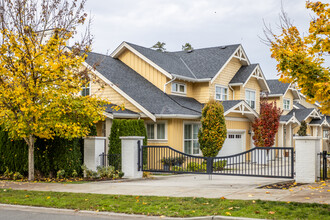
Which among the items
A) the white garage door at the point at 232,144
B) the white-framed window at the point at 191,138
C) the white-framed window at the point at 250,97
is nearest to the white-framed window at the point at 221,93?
the white-framed window at the point at 250,97

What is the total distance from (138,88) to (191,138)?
4.44 metres

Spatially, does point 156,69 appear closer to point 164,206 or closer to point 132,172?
point 132,172

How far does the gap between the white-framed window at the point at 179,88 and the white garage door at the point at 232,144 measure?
4.07 meters

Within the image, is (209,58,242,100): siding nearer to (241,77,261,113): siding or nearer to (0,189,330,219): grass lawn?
(241,77,261,113): siding

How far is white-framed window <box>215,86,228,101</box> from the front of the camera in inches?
1096

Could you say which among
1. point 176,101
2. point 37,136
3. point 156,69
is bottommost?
point 37,136

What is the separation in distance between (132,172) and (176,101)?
919 centimetres

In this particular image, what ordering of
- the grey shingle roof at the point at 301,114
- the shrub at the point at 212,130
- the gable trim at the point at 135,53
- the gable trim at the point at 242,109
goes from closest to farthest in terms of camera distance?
the shrub at the point at 212,130 < the gable trim at the point at 242,109 < the gable trim at the point at 135,53 < the grey shingle roof at the point at 301,114

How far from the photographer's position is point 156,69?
26.0 metres

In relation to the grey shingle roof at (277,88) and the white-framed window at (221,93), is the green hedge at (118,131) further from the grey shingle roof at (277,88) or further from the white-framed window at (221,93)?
the grey shingle roof at (277,88)

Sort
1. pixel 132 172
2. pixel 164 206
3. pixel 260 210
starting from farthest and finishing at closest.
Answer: pixel 132 172, pixel 164 206, pixel 260 210

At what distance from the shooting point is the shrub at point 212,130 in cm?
2248

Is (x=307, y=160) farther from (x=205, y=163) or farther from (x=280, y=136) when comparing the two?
(x=280, y=136)

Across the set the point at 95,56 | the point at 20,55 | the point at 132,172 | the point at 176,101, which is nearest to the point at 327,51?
the point at 132,172
